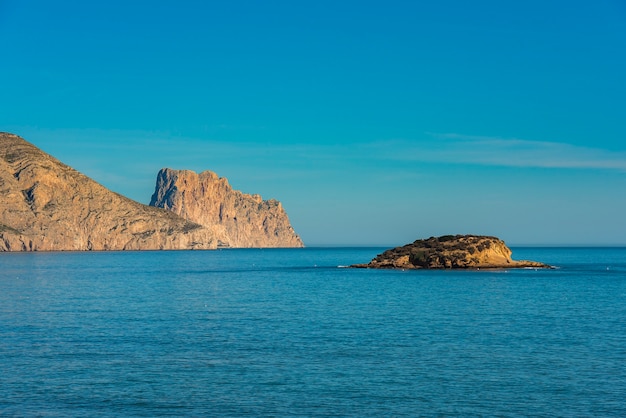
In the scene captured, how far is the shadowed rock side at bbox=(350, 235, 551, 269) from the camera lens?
569 ft

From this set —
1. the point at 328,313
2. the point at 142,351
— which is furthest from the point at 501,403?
the point at 328,313

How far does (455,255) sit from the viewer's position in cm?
17425

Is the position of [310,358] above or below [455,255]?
below

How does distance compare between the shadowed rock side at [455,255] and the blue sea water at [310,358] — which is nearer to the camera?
the blue sea water at [310,358]

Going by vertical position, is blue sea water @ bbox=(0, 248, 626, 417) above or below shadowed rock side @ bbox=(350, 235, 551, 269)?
below

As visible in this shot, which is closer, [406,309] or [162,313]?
[162,313]

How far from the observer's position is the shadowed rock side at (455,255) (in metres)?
174

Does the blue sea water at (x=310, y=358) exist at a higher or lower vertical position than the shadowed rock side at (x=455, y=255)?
lower

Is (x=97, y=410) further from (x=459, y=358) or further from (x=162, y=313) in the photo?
(x=162, y=313)

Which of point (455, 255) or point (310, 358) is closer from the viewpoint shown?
point (310, 358)

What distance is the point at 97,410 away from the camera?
3020 cm

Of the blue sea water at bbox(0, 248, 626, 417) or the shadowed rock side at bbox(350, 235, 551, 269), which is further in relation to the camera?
the shadowed rock side at bbox(350, 235, 551, 269)

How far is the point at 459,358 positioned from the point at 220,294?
5817 centimetres

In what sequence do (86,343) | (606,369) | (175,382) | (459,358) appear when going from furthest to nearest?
(86,343) < (459,358) < (606,369) < (175,382)
